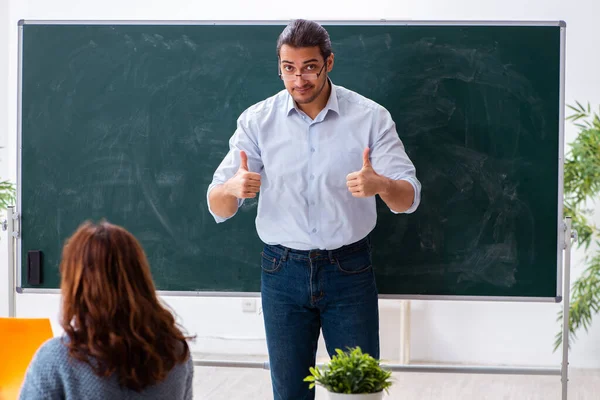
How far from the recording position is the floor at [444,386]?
4.50 m

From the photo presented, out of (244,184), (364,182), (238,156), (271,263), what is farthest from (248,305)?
(364,182)

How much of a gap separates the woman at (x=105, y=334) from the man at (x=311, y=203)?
99cm

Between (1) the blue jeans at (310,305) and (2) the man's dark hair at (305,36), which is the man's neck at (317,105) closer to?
(2) the man's dark hair at (305,36)

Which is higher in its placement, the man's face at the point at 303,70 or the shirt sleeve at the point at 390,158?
the man's face at the point at 303,70

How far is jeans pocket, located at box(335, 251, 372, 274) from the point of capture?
2629mm

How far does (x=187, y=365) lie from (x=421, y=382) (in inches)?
130

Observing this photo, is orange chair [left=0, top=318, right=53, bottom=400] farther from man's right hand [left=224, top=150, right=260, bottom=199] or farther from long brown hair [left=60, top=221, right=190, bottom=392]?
long brown hair [left=60, top=221, right=190, bottom=392]

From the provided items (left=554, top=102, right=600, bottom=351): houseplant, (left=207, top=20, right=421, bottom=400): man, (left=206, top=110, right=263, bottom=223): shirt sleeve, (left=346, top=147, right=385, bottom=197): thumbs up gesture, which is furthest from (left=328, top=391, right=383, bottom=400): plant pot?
(left=554, top=102, right=600, bottom=351): houseplant

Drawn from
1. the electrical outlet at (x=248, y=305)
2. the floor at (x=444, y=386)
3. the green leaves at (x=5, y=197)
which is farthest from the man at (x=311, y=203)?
the electrical outlet at (x=248, y=305)

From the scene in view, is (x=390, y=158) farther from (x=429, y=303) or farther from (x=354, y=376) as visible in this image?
(x=429, y=303)

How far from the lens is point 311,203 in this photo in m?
2.64

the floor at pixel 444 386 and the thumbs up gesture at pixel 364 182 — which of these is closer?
the thumbs up gesture at pixel 364 182

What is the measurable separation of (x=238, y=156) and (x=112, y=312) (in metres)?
1.18

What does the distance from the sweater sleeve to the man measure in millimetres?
1099
